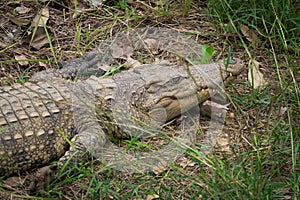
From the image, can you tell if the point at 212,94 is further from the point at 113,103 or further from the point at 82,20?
the point at 82,20

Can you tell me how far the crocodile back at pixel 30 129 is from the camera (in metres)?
3.65

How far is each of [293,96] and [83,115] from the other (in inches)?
61.8

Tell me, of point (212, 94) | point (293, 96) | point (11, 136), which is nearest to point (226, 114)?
point (212, 94)

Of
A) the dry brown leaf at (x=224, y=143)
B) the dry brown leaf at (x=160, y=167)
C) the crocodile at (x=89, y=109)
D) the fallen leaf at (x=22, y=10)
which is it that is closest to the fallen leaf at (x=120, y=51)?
the crocodile at (x=89, y=109)

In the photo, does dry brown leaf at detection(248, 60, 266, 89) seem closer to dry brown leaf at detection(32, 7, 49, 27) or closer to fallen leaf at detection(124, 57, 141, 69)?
fallen leaf at detection(124, 57, 141, 69)

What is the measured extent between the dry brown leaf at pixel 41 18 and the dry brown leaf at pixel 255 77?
1.90m

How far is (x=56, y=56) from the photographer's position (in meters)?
4.75

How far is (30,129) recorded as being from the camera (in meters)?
3.73

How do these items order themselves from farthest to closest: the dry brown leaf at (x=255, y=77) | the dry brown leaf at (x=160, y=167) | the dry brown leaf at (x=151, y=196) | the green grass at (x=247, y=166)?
the dry brown leaf at (x=255, y=77) → the dry brown leaf at (x=160, y=167) → the dry brown leaf at (x=151, y=196) → the green grass at (x=247, y=166)

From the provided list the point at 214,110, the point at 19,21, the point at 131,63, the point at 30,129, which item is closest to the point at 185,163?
the point at 214,110

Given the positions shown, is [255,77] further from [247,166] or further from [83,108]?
[83,108]

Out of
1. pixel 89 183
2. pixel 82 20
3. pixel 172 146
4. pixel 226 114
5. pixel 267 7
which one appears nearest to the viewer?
pixel 89 183

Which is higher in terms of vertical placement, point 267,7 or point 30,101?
point 267,7

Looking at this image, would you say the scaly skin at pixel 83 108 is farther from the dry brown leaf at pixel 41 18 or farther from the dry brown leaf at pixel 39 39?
the dry brown leaf at pixel 41 18
